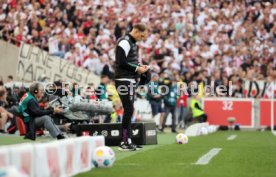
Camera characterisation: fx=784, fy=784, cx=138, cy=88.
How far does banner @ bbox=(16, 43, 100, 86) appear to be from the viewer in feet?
89.7

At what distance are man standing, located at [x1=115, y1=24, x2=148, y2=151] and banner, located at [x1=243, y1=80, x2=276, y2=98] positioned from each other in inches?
679

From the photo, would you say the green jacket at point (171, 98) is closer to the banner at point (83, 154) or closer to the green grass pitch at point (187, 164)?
the green grass pitch at point (187, 164)

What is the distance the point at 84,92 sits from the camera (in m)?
22.9

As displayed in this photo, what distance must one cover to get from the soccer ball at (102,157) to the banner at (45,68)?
1739 cm

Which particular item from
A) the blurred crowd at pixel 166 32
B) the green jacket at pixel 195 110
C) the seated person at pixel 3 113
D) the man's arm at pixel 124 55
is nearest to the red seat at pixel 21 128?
the seated person at pixel 3 113

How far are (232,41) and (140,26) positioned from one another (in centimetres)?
1912

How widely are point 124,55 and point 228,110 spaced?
1712 cm

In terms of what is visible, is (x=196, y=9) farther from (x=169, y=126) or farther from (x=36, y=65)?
(x=36, y=65)

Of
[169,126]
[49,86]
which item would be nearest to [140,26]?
[49,86]

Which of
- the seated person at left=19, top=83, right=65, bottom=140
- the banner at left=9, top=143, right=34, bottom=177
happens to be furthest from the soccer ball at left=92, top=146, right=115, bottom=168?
the seated person at left=19, top=83, right=65, bottom=140

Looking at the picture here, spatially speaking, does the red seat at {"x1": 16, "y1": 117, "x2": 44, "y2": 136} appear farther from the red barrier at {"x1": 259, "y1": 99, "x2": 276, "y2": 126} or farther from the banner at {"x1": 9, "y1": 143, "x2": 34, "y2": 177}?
the banner at {"x1": 9, "y1": 143, "x2": 34, "y2": 177}

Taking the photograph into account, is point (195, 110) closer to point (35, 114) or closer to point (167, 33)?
point (167, 33)

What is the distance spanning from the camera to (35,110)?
16781 mm

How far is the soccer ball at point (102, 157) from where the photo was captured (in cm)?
1009
